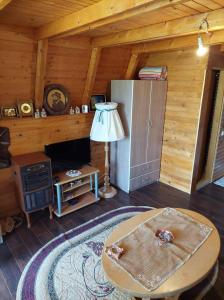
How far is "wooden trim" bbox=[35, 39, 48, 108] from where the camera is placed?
2.62 m

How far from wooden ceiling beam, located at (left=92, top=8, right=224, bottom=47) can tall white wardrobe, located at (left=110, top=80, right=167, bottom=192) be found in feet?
2.26

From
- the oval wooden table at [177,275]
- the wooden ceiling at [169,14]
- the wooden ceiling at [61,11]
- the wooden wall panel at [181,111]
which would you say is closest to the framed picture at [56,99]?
the wooden ceiling at [61,11]

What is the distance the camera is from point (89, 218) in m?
3.13

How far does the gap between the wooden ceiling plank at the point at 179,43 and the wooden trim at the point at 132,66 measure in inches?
4.5

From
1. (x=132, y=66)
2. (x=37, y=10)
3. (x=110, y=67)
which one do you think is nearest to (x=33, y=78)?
(x=37, y=10)

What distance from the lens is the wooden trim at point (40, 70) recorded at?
262cm

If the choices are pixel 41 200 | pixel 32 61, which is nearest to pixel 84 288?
pixel 41 200

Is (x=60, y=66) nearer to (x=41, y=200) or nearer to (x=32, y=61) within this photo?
(x=32, y=61)

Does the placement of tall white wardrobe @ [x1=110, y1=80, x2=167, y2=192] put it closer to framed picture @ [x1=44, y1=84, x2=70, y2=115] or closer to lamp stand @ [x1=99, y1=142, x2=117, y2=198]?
lamp stand @ [x1=99, y1=142, x2=117, y2=198]

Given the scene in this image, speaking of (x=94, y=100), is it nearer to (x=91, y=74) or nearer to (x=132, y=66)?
(x=91, y=74)

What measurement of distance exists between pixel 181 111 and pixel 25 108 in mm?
2418

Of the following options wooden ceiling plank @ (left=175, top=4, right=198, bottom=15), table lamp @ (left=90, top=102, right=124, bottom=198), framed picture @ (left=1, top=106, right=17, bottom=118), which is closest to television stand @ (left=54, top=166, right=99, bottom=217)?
table lamp @ (left=90, top=102, right=124, bottom=198)

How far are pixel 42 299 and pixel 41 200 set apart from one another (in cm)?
120

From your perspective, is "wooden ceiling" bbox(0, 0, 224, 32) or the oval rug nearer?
"wooden ceiling" bbox(0, 0, 224, 32)
